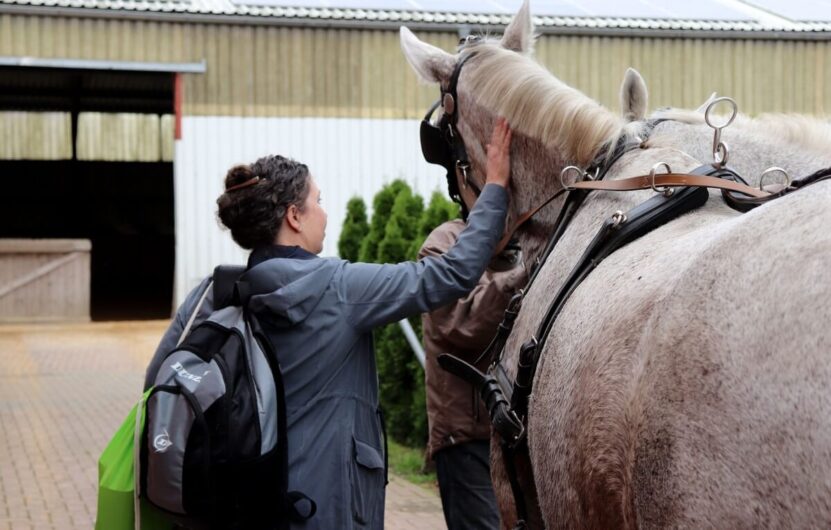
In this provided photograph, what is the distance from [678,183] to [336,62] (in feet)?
56.1

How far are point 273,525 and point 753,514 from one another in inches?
60.3

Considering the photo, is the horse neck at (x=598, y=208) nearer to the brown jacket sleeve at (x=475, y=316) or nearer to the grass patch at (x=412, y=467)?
the brown jacket sleeve at (x=475, y=316)

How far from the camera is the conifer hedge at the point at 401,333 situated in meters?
8.61

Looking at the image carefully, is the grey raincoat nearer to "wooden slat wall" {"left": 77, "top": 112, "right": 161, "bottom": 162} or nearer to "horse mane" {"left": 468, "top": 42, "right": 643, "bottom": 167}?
"horse mane" {"left": 468, "top": 42, "right": 643, "bottom": 167}

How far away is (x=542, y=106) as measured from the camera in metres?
3.15

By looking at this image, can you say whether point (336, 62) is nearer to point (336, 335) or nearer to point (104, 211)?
point (104, 211)

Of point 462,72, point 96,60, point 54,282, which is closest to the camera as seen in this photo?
point 462,72

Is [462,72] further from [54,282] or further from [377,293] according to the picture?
[54,282]

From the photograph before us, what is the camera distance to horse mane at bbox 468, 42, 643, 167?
9.95 ft

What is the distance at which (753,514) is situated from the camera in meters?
1.73

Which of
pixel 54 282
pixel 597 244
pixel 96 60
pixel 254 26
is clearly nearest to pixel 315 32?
pixel 254 26

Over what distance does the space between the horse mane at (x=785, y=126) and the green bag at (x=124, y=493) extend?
1.74 m

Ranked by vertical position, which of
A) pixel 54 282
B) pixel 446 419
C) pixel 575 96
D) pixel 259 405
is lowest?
pixel 54 282

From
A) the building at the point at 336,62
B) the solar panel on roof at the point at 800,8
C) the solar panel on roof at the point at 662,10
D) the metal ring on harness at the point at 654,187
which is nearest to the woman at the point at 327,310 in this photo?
the metal ring on harness at the point at 654,187
